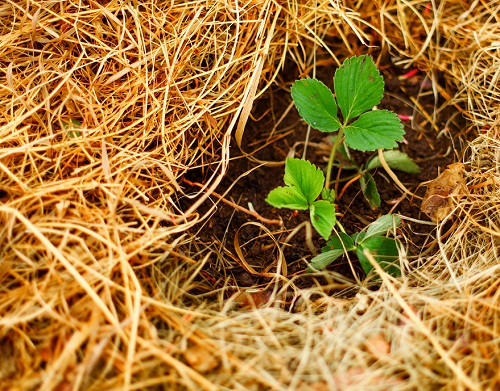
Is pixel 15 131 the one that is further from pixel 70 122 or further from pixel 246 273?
pixel 246 273

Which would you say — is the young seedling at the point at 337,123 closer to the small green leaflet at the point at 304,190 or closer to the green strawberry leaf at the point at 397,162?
the small green leaflet at the point at 304,190

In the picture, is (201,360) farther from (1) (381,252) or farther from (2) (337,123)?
(2) (337,123)

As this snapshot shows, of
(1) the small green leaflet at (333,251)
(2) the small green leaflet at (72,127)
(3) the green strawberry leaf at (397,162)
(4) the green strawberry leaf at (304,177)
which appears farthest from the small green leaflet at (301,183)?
(2) the small green leaflet at (72,127)

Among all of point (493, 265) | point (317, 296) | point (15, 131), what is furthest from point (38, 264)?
point (493, 265)

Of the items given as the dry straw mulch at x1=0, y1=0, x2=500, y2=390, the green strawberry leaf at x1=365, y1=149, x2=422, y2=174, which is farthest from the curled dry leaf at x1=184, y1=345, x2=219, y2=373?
the green strawberry leaf at x1=365, y1=149, x2=422, y2=174

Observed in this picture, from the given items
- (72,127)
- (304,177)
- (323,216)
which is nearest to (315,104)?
(304,177)

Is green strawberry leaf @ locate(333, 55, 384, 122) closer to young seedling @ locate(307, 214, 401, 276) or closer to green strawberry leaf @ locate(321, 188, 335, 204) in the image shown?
green strawberry leaf @ locate(321, 188, 335, 204)
